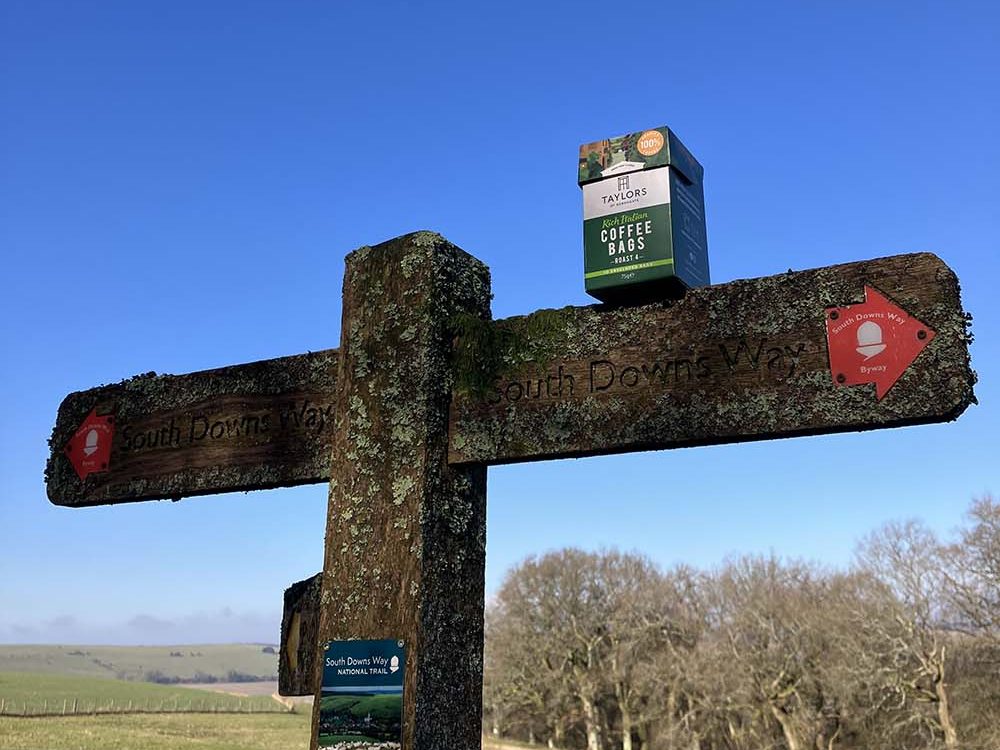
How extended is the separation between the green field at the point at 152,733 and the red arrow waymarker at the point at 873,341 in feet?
135

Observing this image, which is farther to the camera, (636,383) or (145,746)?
(145,746)

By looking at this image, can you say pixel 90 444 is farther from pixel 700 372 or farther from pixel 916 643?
pixel 916 643

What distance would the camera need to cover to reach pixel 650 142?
3.14 metres

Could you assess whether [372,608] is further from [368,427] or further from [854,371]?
[854,371]

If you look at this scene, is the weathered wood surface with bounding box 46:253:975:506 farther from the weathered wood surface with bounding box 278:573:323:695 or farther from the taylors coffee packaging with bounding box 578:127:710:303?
the weathered wood surface with bounding box 278:573:323:695

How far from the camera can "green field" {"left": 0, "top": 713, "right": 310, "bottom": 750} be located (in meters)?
37.7

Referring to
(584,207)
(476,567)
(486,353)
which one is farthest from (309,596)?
(584,207)

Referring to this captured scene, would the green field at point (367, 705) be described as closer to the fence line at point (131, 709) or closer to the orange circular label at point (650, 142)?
the orange circular label at point (650, 142)

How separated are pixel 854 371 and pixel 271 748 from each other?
47.4 metres

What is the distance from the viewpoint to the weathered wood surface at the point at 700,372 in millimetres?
2531

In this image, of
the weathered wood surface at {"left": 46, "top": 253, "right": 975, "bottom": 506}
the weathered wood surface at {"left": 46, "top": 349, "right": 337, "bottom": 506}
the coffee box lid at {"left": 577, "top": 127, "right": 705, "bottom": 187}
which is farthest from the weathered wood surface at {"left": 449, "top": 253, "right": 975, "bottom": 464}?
the weathered wood surface at {"left": 46, "top": 349, "right": 337, "bottom": 506}

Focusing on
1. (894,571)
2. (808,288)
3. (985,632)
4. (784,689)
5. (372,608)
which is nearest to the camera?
(808,288)

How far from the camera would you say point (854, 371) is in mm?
2605

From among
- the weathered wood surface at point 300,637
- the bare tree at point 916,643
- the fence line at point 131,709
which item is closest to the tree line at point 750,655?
the bare tree at point 916,643
